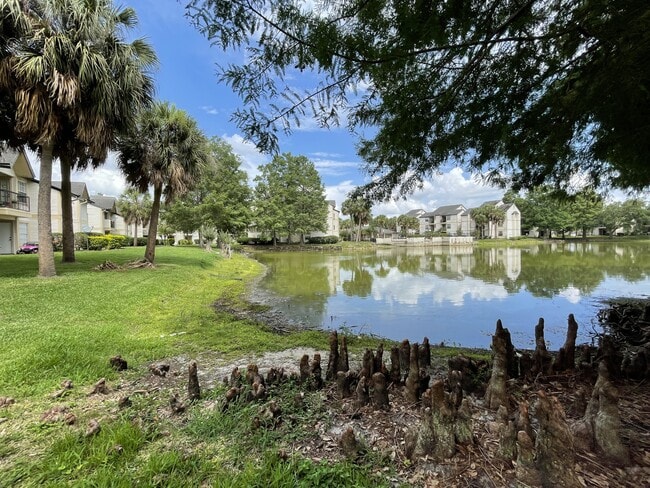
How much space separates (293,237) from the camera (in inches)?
1907

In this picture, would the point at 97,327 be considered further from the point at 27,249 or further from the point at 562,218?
the point at 562,218

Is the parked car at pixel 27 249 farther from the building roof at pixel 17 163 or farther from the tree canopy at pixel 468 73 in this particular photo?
the tree canopy at pixel 468 73

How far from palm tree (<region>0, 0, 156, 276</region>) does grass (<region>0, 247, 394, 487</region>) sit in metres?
5.08

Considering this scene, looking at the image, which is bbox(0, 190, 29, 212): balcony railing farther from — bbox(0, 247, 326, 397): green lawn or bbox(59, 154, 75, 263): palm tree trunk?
bbox(0, 247, 326, 397): green lawn

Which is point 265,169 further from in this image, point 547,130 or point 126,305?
point 547,130

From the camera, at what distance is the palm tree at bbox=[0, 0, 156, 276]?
26.4 feet

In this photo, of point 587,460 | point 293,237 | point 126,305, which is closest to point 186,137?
point 126,305

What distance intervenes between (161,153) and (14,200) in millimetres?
12854

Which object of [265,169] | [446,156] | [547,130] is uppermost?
[265,169]

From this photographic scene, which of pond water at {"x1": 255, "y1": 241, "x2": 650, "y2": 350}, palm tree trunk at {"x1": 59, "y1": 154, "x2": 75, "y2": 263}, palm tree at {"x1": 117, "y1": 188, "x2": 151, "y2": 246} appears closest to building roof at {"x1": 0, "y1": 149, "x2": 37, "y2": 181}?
palm tree trunk at {"x1": 59, "y1": 154, "x2": 75, "y2": 263}

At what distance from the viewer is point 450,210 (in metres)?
73.2

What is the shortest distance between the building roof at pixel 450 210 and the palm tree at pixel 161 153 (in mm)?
67312

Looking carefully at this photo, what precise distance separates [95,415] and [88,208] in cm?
4037

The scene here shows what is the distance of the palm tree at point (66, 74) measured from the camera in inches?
317
